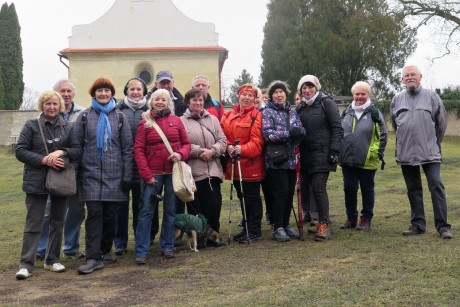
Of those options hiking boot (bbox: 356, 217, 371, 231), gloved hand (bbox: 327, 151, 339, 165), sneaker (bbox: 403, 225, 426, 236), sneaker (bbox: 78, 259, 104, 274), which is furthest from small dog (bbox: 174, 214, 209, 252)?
sneaker (bbox: 403, 225, 426, 236)

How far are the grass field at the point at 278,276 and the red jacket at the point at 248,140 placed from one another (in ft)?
2.85

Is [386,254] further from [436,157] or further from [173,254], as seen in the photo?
[173,254]

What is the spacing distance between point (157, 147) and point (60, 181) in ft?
3.54

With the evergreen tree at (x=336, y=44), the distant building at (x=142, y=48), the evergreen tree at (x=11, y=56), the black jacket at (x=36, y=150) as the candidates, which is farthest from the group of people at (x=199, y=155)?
the evergreen tree at (x=11, y=56)

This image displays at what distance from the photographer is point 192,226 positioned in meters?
6.37

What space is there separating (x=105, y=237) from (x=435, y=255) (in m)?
3.46

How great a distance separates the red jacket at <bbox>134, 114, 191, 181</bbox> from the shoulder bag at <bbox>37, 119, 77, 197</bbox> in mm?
722

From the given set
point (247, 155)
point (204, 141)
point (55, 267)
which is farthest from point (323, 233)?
point (55, 267)

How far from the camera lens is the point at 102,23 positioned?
29.8 m

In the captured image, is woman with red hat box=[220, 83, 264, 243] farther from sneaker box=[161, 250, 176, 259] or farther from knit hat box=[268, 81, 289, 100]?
sneaker box=[161, 250, 176, 259]

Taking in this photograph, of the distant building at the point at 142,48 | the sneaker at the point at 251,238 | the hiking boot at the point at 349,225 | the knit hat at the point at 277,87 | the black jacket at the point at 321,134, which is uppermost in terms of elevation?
the distant building at the point at 142,48

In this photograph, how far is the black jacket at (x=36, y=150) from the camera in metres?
5.48

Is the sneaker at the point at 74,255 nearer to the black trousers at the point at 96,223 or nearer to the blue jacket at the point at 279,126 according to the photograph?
the black trousers at the point at 96,223

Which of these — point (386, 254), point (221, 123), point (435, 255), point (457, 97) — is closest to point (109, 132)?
point (221, 123)
